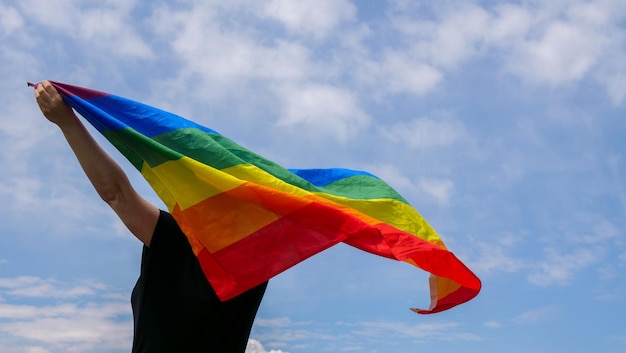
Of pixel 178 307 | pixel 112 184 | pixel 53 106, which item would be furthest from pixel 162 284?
pixel 53 106

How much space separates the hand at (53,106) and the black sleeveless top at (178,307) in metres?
0.84

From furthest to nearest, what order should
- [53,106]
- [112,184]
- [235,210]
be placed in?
[235,210], [53,106], [112,184]

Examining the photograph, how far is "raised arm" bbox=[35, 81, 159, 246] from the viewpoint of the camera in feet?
13.0

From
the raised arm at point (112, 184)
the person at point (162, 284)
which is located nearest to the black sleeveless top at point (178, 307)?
the person at point (162, 284)

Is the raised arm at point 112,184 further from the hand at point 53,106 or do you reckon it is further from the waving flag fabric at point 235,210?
the waving flag fabric at point 235,210

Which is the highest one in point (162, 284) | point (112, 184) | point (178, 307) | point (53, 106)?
point (53, 106)

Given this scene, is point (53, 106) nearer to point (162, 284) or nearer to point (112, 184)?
point (112, 184)

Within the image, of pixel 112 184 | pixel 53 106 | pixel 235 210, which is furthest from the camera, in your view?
pixel 235 210

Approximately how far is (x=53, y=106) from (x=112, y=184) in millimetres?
740

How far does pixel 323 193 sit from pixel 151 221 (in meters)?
1.69

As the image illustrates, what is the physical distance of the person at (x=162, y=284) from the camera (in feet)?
12.9

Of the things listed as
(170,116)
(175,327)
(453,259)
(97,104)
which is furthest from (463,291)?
(97,104)

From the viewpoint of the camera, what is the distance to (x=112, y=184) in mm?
3951

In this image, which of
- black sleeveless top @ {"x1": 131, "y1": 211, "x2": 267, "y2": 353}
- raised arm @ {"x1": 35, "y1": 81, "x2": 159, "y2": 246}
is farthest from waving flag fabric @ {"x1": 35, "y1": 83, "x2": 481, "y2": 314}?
raised arm @ {"x1": 35, "y1": 81, "x2": 159, "y2": 246}
